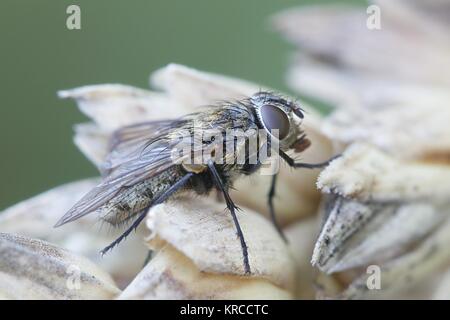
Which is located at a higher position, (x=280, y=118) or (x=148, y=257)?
(x=280, y=118)

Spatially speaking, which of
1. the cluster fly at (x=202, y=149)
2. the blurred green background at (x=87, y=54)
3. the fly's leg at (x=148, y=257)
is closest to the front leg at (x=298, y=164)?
the cluster fly at (x=202, y=149)

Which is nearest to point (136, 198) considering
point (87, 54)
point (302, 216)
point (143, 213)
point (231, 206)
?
point (143, 213)

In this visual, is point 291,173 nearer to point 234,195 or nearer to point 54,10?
point 234,195

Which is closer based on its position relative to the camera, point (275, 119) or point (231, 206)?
point (231, 206)

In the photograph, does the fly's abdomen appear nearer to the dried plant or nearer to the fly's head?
the dried plant

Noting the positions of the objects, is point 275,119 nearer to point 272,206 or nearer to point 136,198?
point 272,206

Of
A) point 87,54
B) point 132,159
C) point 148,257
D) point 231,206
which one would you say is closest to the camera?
point 148,257

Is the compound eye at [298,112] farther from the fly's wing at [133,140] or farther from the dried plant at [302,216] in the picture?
the fly's wing at [133,140]

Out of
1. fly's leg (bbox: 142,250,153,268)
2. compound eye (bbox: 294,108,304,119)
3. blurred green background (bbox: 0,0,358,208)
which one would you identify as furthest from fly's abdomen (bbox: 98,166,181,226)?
blurred green background (bbox: 0,0,358,208)
